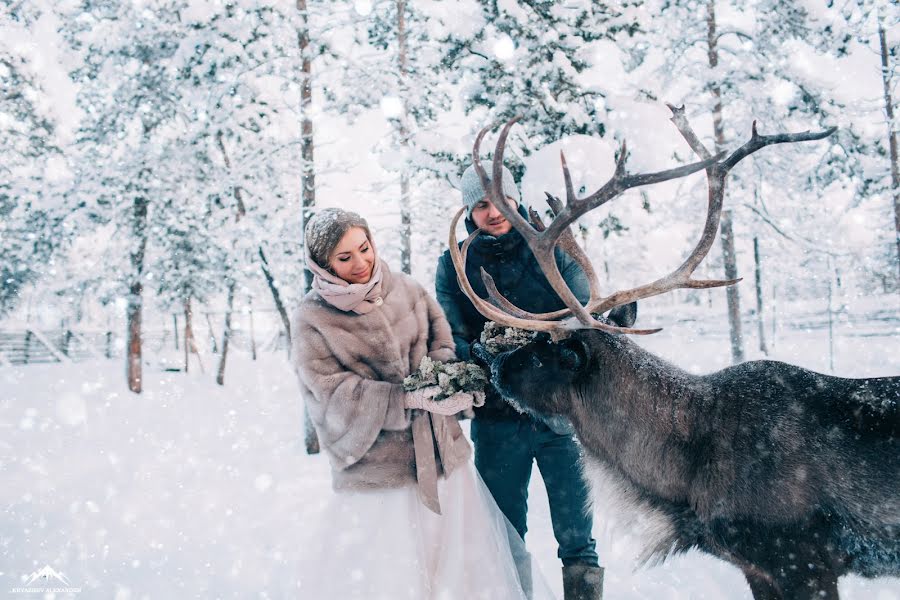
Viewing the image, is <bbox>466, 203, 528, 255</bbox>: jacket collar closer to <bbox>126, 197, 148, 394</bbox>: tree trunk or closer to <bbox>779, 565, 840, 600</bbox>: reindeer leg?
<bbox>779, 565, 840, 600</bbox>: reindeer leg

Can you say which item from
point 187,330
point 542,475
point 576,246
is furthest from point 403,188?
point 187,330

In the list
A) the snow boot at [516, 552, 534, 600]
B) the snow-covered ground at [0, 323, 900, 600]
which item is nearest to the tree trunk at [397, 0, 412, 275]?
the snow-covered ground at [0, 323, 900, 600]

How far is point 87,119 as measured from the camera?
38.4 feet

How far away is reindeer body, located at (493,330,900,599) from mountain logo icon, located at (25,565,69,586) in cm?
348

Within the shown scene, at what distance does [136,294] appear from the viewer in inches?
532

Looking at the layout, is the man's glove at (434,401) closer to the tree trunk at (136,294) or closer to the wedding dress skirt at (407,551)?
the wedding dress skirt at (407,551)

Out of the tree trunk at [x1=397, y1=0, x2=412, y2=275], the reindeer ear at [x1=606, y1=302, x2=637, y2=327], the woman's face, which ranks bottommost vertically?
the reindeer ear at [x1=606, y1=302, x2=637, y2=327]

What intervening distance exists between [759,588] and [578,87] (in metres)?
6.19

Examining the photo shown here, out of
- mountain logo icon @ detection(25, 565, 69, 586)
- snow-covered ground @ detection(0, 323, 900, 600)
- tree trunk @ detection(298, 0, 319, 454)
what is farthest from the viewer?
tree trunk @ detection(298, 0, 319, 454)

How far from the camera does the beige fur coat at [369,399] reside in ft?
7.59

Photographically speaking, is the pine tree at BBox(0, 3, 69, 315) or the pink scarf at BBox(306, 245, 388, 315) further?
the pine tree at BBox(0, 3, 69, 315)

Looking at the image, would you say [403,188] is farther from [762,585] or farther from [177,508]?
[762,585]

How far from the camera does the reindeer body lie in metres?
2.14

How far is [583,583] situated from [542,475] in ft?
1.79
